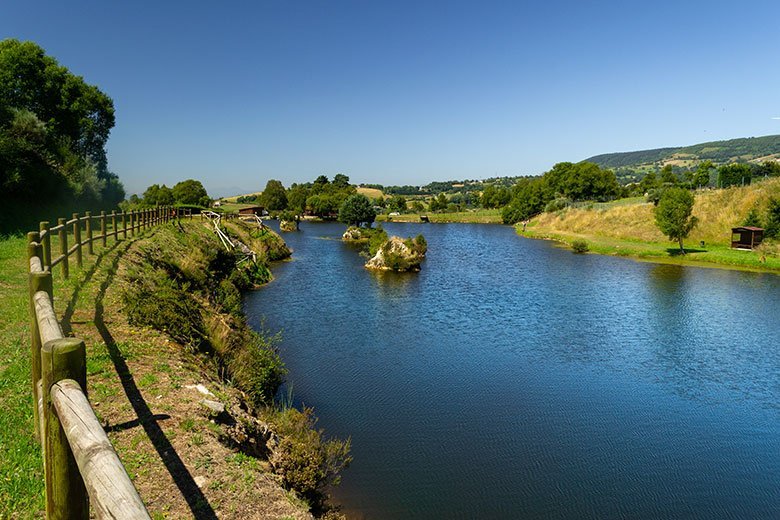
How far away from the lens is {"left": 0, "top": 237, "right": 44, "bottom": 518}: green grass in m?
5.22

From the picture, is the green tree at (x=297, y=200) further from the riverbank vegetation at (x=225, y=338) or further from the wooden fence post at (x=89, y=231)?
the wooden fence post at (x=89, y=231)

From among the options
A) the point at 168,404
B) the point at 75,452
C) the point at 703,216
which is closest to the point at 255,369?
the point at 168,404

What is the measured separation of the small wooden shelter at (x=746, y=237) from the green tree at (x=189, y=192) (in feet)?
334

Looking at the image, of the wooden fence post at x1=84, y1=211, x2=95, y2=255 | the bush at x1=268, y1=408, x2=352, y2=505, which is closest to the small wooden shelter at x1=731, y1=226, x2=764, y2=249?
the bush at x1=268, y1=408, x2=352, y2=505

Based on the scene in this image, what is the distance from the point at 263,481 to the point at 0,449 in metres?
3.58

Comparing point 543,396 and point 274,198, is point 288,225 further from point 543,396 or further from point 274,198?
point 543,396

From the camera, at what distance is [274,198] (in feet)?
467

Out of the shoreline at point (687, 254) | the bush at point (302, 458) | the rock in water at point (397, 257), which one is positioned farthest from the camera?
the shoreline at point (687, 254)

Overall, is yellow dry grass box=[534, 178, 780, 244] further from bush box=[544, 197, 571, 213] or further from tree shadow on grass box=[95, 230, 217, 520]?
tree shadow on grass box=[95, 230, 217, 520]

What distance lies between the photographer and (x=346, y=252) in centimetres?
5709

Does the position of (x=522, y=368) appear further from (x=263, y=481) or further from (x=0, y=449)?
(x=0, y=449)

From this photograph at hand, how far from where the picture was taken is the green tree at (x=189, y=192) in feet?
380

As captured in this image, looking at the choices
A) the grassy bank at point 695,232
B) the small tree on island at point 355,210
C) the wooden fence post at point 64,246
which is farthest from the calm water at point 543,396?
the small tree on island at point 355,210

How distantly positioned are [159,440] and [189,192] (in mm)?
121707
